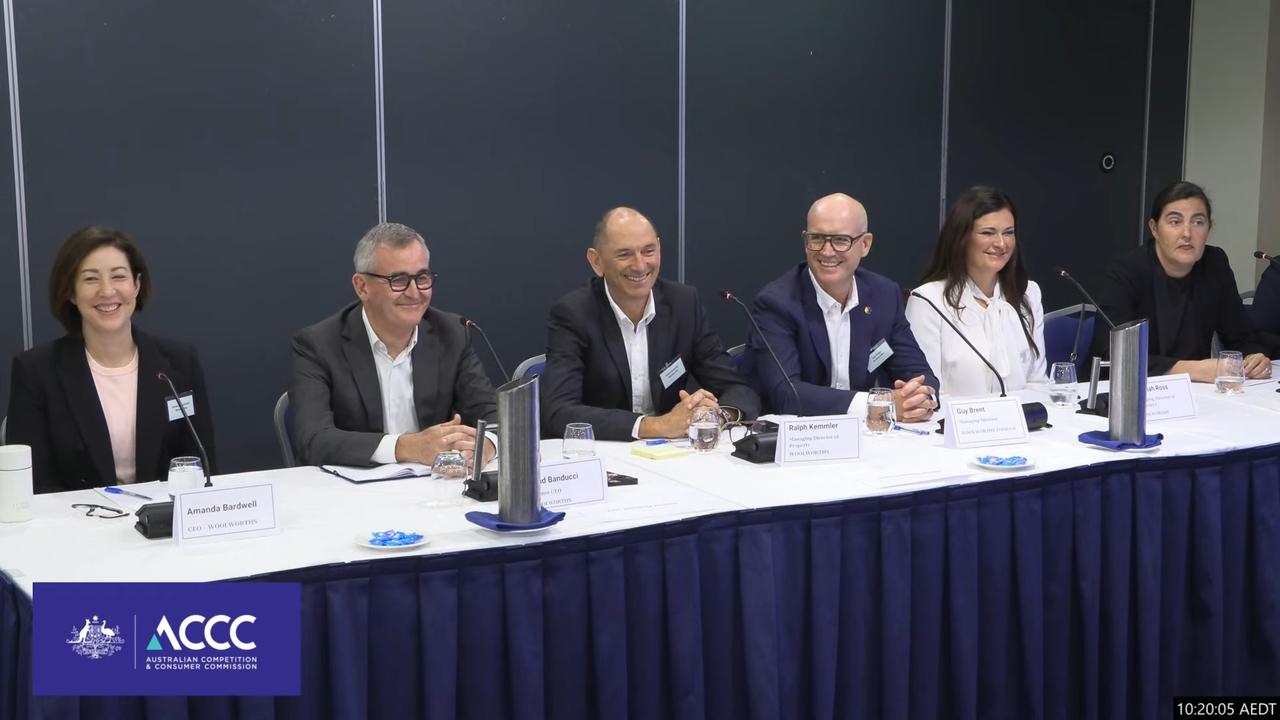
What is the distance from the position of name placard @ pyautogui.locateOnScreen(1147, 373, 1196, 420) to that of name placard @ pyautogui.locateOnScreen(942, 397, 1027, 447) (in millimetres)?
433

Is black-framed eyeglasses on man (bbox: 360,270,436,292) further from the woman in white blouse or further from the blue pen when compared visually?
the woman in white blouse

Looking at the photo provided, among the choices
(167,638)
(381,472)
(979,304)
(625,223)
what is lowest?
(167,638)

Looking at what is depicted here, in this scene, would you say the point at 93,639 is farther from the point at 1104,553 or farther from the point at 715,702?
the point at 1104,553

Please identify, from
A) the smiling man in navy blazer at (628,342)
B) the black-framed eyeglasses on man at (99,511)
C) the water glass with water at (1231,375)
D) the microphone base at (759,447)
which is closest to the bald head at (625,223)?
the smiling man in navy blazer at (628,342)

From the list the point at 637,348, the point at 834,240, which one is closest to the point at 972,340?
the point at 834,240

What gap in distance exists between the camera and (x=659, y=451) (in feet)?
9.67

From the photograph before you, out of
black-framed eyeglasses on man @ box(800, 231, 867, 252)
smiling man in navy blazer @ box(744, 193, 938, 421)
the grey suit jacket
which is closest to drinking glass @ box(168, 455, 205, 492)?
the grey suit jacket

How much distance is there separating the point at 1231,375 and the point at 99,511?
3.02m

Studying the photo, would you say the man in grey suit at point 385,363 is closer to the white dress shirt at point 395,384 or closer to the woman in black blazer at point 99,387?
the white dress shirt at point 395,384

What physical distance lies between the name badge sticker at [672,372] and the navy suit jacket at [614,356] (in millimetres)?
18

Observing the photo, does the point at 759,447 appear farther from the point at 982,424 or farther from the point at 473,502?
the point at 473,502

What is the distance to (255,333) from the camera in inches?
176

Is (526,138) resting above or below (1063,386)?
above

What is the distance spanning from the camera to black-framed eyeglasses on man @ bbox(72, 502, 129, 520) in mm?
2375
